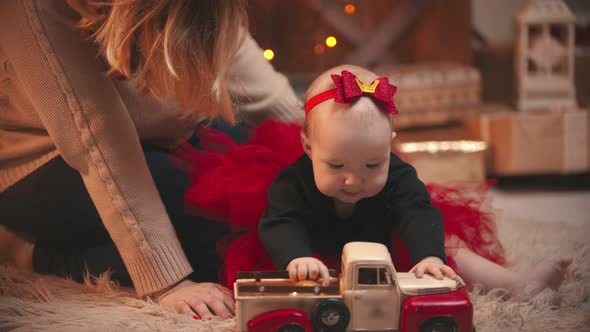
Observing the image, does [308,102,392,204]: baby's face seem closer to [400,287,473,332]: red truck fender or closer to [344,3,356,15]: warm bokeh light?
[400,287,473,332]: red truck fender

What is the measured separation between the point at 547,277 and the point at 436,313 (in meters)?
0.26

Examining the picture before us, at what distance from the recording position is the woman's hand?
0.82m

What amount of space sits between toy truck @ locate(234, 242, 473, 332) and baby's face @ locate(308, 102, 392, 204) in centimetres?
9

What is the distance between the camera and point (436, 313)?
66 cm

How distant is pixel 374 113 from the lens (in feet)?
2.34

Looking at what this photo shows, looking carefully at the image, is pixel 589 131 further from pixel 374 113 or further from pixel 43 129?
pixel 43 129

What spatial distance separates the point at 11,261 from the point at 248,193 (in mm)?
442

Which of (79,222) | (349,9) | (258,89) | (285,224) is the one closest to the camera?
(285,224)

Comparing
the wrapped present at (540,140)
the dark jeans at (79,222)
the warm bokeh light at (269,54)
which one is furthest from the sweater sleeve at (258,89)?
the wrapped present at (540,140)

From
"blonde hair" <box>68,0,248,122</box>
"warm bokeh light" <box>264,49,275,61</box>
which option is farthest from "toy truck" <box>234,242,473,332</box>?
"warm bokeh light" <box>264,49,275,61</box>

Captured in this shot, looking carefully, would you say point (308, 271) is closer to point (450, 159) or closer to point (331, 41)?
point (331, 41)

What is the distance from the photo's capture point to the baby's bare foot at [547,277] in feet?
2.77

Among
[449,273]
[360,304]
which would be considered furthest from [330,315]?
[449,273]

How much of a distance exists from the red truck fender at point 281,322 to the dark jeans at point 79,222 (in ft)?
0.93
